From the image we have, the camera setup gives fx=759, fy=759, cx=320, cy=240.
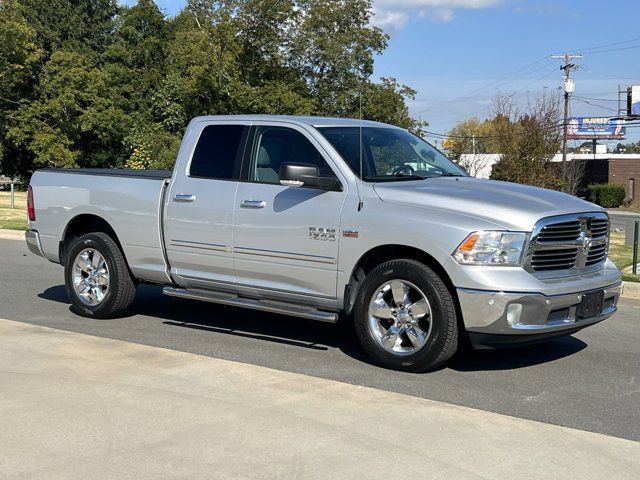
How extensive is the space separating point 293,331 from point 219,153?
Result: 1909 millimetres

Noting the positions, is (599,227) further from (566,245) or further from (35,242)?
(35,242)

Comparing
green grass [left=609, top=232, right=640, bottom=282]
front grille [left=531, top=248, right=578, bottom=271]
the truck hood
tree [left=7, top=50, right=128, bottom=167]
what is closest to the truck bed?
the truck hood

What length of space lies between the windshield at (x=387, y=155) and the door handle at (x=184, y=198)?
1.40 m

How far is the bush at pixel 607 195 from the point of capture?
5703cm

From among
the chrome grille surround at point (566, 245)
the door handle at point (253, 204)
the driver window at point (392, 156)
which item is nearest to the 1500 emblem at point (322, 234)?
the door handle at point (253, 204)

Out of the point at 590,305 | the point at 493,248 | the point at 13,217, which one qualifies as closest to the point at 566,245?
the point at 590,305

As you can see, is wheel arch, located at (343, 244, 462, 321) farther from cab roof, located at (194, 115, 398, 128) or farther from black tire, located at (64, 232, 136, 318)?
black tire, located at (64, 232, 136, 318)

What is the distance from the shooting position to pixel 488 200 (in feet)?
19.0

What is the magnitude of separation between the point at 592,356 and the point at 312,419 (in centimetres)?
314

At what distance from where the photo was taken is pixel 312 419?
4.83m

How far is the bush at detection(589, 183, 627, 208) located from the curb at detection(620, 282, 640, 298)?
49.2 m

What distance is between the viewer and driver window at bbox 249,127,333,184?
6.77 m

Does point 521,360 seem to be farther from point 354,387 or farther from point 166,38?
point 166,38

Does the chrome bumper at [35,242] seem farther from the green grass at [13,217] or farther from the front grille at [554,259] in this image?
the green grass at [13,217]
